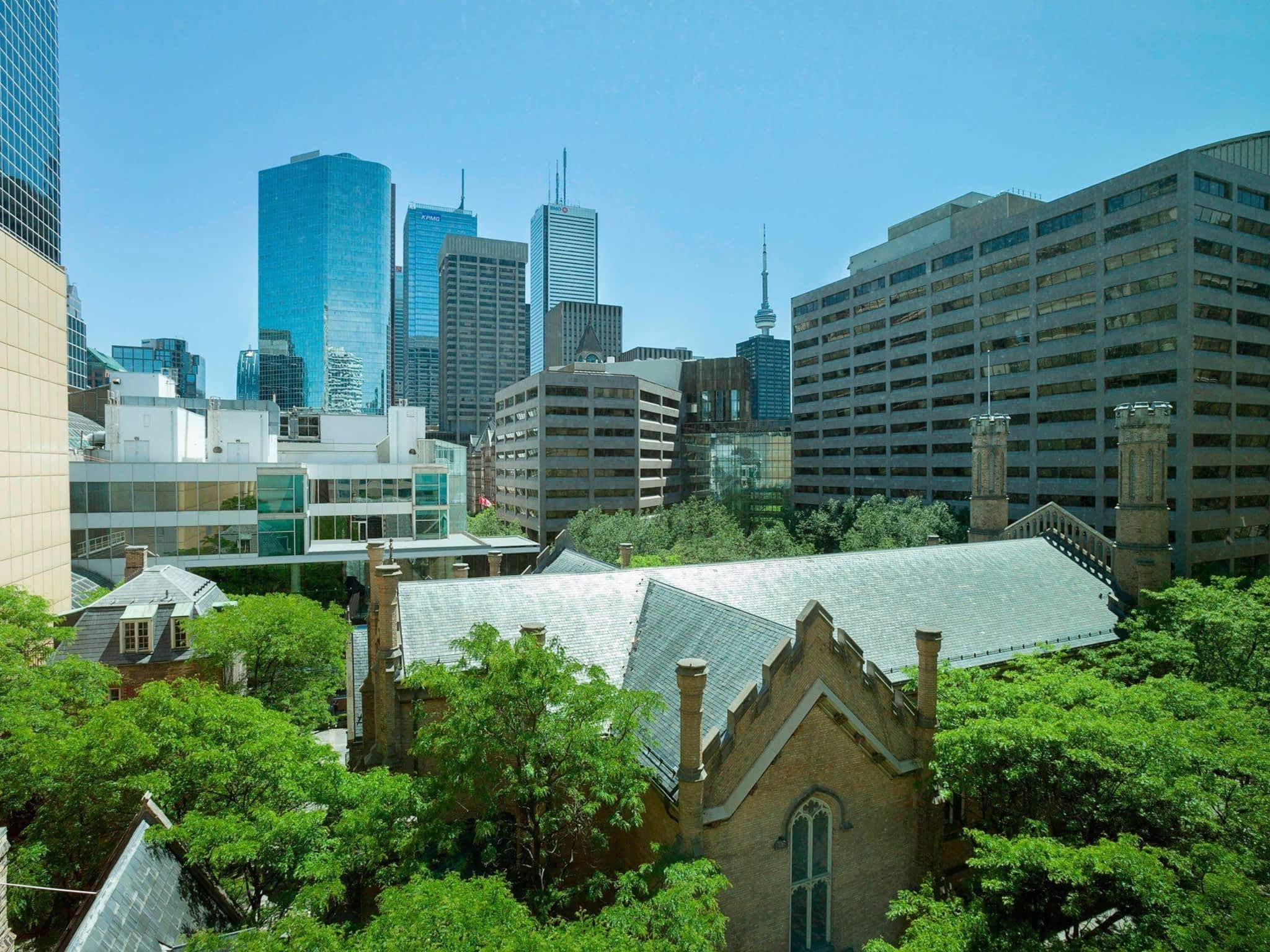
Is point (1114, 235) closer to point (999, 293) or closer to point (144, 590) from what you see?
point (999, 293)

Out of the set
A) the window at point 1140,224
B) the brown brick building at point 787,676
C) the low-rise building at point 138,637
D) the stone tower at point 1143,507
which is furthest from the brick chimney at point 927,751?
the window at point 1140,224

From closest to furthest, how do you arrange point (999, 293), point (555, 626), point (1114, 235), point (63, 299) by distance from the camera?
point (555, 626), point (63, 299), point (1114, 235), point (999, 293)

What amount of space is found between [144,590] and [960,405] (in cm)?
8737

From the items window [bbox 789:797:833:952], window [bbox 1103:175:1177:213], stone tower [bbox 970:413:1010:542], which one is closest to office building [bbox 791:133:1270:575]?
window [bbox 1103:175:1177:213]

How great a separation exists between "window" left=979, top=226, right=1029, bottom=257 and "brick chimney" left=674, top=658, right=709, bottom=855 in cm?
8489

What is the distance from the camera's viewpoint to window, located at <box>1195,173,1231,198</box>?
2498 inches

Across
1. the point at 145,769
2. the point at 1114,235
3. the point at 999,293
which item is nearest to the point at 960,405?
the point at 999,293

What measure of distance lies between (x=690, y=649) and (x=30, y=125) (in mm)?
146628

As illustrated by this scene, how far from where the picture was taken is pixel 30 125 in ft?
357

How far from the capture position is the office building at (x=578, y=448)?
105000 millimetres

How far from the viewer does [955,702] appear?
19641mm

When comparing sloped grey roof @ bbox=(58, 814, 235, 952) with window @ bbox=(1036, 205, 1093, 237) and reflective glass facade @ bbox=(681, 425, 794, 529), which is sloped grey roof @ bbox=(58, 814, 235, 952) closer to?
window @ bbox=(1036, 205, 1093, 237)

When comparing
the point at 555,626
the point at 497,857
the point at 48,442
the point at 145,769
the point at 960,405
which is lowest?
the point at 497,857

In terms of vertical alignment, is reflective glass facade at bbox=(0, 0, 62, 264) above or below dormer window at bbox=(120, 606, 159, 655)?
above
